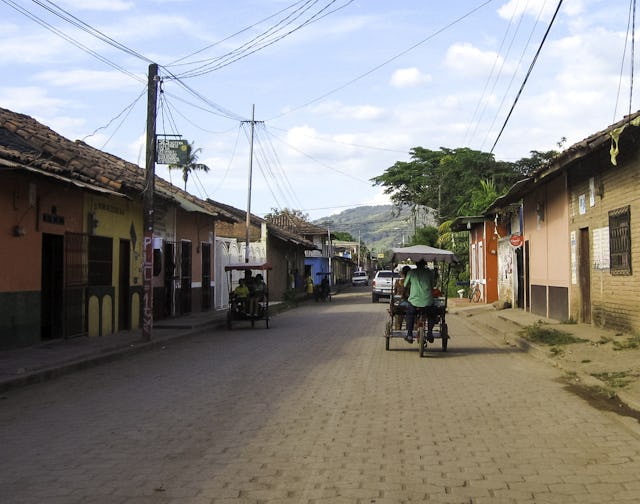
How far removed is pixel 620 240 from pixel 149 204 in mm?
10078

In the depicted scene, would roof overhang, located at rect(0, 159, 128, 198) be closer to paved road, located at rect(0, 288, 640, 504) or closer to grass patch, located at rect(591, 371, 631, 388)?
paved road, located at rect(0, 288, 640, 504)

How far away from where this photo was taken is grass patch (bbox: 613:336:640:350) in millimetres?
12500

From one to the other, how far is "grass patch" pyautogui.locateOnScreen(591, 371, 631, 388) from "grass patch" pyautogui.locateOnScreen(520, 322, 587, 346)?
3.61 metres

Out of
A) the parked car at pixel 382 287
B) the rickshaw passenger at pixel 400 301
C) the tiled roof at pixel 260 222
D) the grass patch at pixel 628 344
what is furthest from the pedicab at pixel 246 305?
the tiled roof at pixel 260 222

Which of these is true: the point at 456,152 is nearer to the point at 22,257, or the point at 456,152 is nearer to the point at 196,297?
the point at 196,297

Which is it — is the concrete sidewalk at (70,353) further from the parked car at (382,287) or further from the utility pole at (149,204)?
the parked car at (382,287)

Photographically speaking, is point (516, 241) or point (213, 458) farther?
point (516, 241)

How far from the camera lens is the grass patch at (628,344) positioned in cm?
1250

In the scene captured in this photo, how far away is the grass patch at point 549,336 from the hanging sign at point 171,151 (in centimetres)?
862

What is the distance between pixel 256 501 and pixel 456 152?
173 ft

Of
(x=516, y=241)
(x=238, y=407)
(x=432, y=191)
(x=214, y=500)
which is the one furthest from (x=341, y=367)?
(x=432, y=191)

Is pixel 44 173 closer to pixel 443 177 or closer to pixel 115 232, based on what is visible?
pixel 115 232

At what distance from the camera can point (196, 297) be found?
2634cm

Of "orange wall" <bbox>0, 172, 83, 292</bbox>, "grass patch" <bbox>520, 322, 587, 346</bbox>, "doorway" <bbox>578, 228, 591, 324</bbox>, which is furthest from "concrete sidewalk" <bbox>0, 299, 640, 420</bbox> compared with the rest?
"orange wall" <bbox>0, 172, 83, 292</bbox>
